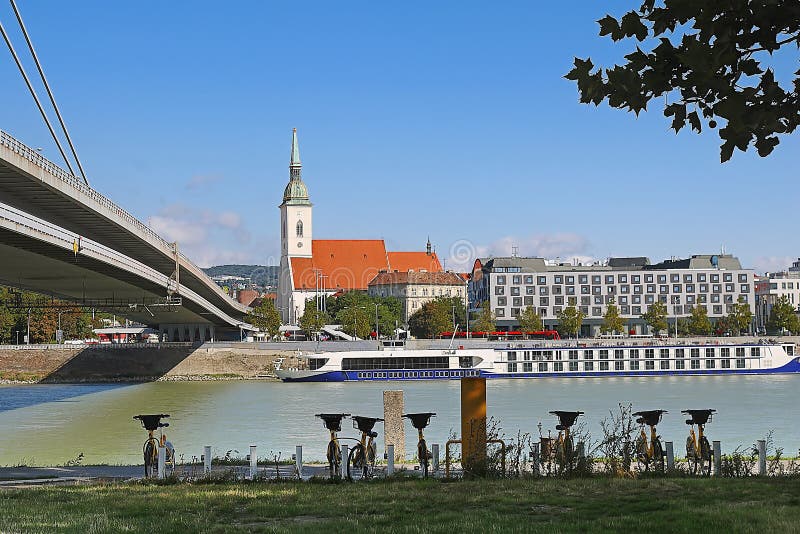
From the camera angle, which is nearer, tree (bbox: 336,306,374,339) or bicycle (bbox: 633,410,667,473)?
bicycle (bbox: 633,410,667,473)

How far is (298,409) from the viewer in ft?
131

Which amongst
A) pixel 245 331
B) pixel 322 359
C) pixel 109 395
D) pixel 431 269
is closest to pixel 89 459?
pixel 109 395

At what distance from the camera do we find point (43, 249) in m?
29.4

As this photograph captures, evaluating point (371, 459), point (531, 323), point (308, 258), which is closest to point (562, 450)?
point (371, 459)

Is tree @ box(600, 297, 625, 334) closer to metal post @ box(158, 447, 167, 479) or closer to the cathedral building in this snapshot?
the cathedral building

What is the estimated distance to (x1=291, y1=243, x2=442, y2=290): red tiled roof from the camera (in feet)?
432

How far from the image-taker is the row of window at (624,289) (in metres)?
106

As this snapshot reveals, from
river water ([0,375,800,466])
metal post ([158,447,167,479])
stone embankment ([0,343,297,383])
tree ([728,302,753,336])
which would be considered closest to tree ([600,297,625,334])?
tree ([728,302,753,336])

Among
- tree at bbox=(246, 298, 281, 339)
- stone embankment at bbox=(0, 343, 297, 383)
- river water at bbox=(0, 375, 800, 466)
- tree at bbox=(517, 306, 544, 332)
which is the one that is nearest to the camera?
river water at bbox=(0, 375, 800, 466)

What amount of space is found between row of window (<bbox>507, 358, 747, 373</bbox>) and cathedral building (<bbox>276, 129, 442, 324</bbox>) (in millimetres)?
68125

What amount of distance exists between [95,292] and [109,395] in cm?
636

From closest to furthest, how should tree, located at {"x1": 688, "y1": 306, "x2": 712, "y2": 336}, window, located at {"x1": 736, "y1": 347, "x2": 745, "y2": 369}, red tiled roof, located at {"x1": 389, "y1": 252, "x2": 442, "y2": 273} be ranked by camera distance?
window, located at {"x1": 736, "y1": 347, "x2": 745, "y2": 369}, tree, located at {"x1": 688, "y1": 306, "x2": 712, "y2": 336}, red tiled roof, located at {"x1": 389, "y1": 252, "x2": 442, "y2": 273}

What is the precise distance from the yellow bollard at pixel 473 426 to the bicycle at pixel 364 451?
118 centimetres

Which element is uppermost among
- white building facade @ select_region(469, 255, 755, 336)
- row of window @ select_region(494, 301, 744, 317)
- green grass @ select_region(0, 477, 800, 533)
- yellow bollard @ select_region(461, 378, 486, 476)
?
white building facade @ select_region(469, 255, 755, 336)
